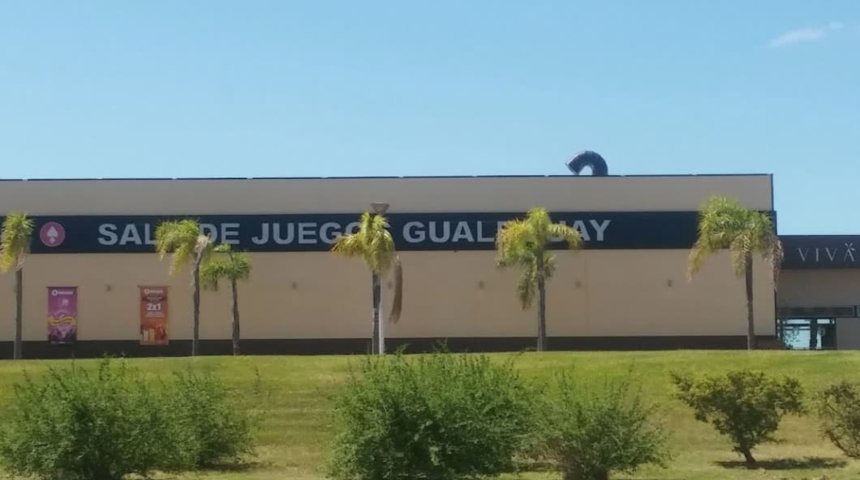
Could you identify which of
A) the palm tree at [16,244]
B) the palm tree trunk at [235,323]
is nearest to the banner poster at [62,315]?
the palm tree at [16,244]

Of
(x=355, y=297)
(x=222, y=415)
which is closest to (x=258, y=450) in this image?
(x=222, y=415)

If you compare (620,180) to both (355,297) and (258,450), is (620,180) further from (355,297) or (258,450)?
(258,450)

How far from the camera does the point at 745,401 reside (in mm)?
24031

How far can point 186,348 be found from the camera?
2096 inches

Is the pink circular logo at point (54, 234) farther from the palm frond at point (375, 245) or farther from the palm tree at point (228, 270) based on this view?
the palm frond at point (375, 245)

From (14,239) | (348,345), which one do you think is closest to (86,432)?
(14,239)

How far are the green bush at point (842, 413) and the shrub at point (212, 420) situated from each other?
11.6 meters

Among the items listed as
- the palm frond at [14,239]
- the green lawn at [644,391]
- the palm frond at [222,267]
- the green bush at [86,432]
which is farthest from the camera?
the palm frond at [222,267]

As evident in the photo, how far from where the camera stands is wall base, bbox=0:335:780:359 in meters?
52.6

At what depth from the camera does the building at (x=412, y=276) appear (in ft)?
174

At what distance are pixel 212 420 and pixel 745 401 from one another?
34.5ft

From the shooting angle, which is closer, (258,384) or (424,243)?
(258,384)

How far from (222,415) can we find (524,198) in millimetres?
30282

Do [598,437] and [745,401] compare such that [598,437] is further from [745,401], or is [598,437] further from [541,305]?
[541,305]
